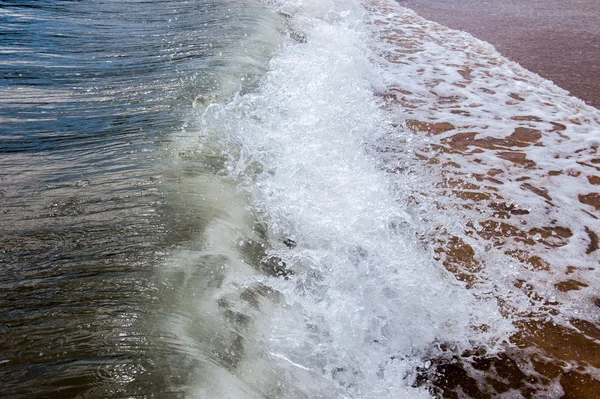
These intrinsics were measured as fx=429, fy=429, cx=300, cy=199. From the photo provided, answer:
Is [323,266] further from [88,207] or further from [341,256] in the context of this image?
[88,207]

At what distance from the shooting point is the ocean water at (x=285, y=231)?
6.87ft

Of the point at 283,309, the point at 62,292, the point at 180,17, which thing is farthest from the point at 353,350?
the point at 180,17

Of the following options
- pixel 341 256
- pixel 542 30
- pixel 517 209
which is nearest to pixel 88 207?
pixel 341 256

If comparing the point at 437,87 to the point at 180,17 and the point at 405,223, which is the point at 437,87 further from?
the point at 180,17

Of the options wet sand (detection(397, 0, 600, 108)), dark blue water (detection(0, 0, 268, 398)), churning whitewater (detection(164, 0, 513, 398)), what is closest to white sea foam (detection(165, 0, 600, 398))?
churning whitewater (detection(164, 0, 513, 398))

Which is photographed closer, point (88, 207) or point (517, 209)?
point (88, 207)

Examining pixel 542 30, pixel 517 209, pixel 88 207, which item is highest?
pixel 542 30

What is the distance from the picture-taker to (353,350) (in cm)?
226

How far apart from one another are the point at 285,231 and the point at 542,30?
745cm

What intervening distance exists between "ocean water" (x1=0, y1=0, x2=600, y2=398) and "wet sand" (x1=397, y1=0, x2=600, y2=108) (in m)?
0.79

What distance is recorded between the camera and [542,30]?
791cm

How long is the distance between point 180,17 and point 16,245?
5.97 meters

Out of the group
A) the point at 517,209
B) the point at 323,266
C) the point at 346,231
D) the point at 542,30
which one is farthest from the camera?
the point at 542,30

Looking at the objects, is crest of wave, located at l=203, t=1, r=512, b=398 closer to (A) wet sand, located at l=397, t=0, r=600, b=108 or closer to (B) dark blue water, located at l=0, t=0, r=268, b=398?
(B) dark blue water, located at l=0, t=0, r=268, b=398
